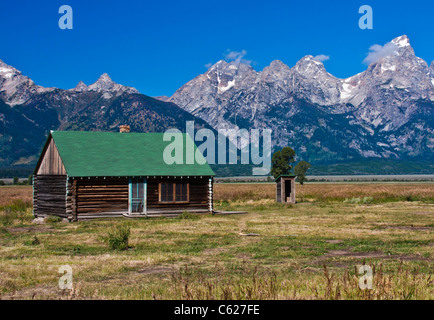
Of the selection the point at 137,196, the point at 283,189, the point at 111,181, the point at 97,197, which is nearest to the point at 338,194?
the point at 283,189

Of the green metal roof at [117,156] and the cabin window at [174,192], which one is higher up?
the green metal roof at [117,156]

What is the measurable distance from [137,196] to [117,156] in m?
3.87

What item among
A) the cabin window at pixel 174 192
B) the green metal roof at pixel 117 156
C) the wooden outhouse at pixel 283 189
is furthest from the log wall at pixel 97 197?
the wooden outhouse at pixel 283 189

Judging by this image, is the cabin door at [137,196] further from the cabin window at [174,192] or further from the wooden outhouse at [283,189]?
the wooden outhouse at [283,189]

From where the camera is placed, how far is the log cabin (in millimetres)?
31719

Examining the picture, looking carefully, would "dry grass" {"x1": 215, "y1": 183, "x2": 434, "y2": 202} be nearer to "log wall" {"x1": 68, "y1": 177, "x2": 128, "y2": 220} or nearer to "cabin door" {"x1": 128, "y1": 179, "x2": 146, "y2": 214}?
"cabin door" {"x1": 128, "y1": 179, "x2": 146, "y2": 214}

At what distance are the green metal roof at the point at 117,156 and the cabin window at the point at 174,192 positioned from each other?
3.70ft

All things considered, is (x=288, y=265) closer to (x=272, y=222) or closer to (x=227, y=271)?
(x=227, y=271)

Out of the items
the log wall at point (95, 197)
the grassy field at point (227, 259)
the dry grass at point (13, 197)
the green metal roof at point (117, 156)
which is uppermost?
the green metal roof at point (117, 156)

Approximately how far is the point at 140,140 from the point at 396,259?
2711 cm

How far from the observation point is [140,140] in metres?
38.7

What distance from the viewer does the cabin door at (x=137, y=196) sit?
33062mm

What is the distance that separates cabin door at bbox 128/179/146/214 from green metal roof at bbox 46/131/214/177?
0.85m
